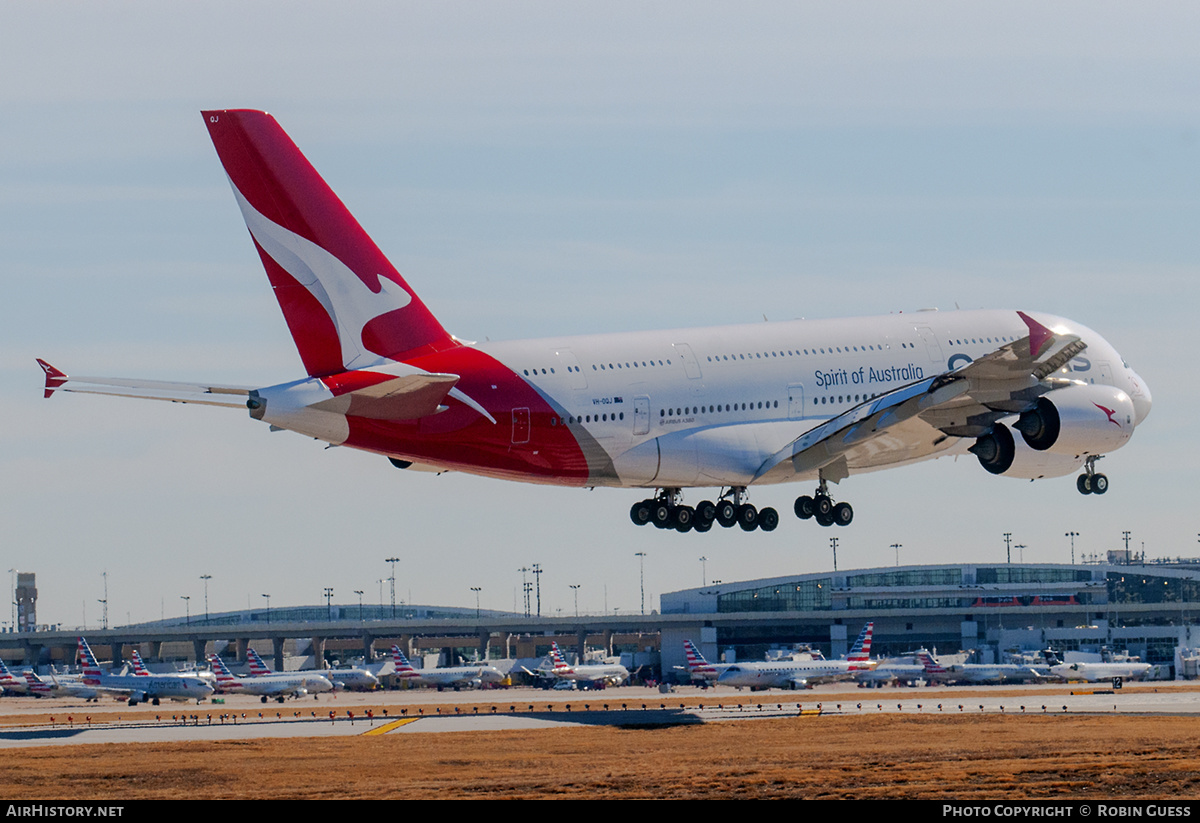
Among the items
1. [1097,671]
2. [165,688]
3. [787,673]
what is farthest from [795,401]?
[165,688]

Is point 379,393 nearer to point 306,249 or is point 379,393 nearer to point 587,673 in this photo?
point 306,249

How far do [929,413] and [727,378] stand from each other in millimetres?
6443

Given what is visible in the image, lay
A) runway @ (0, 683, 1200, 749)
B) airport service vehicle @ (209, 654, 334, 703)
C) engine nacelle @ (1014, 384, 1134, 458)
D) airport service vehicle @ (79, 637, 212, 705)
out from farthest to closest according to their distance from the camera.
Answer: airport service vehicle @ (209, 654, 334, 703) → airport service vehicle @ (79, 637, 212, 705) → runway @ (0, 683, 1200, 749) → engine nacelle @ (1014, 384, 1134, 458)

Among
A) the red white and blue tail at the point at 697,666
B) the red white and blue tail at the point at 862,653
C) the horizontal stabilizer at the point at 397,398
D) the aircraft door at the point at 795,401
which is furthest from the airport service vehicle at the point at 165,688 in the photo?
the horizontal stabilizer at the point at 397,398

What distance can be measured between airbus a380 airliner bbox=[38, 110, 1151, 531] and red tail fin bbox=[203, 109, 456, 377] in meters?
0.05

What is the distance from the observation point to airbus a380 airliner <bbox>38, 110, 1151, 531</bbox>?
44.3 meters

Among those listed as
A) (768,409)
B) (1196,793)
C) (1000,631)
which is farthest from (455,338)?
(1000,631)

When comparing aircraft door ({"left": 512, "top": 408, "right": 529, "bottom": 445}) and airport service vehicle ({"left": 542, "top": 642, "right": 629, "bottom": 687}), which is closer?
aircraft door ({"left": 512, "top": 408, "right": 529, "bottom": 445})

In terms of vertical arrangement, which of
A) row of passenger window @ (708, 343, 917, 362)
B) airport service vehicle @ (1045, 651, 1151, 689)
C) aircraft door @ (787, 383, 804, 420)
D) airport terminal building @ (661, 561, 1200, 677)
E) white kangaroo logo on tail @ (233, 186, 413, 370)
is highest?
white kangaroo logo on tail @ (233, 186, 413, 370)

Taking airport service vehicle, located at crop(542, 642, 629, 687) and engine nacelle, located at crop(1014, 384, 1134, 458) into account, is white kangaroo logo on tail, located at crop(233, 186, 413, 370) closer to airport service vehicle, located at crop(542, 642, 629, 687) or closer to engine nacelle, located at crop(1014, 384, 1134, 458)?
engine nacelle, located at crop(1014, 384, 1134, 458)

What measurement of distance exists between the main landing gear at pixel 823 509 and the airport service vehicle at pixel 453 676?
331 feet

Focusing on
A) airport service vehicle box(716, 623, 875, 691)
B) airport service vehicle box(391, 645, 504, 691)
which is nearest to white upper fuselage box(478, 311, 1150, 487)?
airport service vehicle box(716, 623, 875, 691)

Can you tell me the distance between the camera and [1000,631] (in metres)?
156

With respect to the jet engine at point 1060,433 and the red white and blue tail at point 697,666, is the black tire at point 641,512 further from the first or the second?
the red white and blue tail at point 697,666
